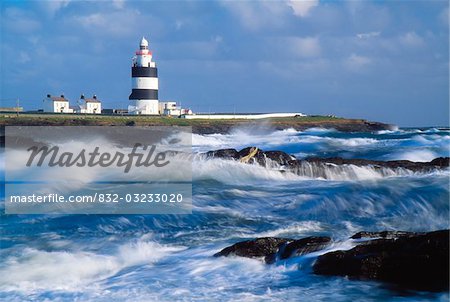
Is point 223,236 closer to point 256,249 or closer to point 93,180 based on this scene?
point 256,249

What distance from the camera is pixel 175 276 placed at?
277 inches

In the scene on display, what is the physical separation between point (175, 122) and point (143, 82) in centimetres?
559

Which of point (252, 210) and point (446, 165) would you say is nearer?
point (252, 210)

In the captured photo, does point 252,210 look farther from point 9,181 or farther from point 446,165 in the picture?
point 9,181

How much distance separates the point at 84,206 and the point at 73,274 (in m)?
4.98

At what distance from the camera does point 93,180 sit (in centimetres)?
1614

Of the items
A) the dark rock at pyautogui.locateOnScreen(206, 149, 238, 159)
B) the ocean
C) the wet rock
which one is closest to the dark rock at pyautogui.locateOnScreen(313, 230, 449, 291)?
the ocean

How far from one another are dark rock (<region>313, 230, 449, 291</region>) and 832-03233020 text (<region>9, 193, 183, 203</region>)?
626 cm

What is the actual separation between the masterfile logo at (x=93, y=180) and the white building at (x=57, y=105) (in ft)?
60.5

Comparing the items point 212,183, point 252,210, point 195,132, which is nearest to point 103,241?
point 252,210

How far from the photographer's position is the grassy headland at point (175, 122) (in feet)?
116

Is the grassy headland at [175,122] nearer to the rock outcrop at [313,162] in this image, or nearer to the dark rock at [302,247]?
the rock outcrop at [313,162]

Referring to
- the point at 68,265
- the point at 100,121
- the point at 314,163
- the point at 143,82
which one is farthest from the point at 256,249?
the point at 143,82

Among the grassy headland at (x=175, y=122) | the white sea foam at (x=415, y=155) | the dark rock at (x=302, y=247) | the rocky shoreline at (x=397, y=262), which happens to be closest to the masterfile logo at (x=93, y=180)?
the dark rock at (x=302, y=247)
